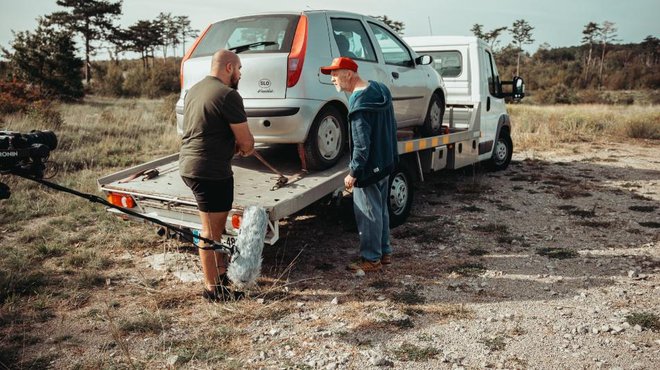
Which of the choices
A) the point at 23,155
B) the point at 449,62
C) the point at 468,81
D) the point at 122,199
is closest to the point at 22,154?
the point at 23,155

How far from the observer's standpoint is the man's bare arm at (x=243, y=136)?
3764 mm

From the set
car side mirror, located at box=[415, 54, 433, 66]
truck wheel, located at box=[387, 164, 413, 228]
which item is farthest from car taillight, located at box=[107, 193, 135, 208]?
car side mirror, located at box=[415, 54, 433, 66]

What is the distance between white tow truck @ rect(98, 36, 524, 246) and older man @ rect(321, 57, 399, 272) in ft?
1.18

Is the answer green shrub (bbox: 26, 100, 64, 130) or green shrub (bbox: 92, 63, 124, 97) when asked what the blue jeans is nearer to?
green shrub (bbox: 26, 100, 64, 130)

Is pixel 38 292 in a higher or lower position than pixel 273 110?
lower

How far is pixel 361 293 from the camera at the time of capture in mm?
4367

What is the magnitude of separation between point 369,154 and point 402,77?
2127mm

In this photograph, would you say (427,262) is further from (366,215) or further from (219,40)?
(219,40)

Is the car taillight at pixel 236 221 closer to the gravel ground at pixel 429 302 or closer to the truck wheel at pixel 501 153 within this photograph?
the gravel ground at pixel 429 302

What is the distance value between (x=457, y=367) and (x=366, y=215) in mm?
1859

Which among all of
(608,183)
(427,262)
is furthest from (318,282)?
(608,183)

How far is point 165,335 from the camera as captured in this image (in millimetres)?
3602

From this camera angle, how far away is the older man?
175 inches

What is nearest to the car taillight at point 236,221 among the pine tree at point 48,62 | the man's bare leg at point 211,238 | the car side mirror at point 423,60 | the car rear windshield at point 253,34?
the man's bare leg at point 211,238
